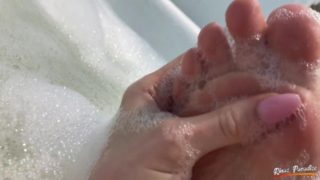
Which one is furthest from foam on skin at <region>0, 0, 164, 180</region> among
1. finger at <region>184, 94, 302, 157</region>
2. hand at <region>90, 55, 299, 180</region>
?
finger at <region>184, 94, 302, 157</region>

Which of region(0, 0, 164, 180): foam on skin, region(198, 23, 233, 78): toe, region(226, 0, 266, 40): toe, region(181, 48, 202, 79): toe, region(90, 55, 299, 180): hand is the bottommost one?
region(0, 0, 164, 180): foam on skin

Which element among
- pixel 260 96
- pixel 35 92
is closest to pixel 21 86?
pixel 35 92

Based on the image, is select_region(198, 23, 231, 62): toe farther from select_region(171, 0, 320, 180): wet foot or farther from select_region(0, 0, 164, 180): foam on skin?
select_region(0, 0, 164, 180): foam on skin

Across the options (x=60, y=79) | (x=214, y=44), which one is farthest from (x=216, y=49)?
(x=60, y=79)

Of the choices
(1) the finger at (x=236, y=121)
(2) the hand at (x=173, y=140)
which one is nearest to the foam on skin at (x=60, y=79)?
(2) the hand at (x=173, y=140)

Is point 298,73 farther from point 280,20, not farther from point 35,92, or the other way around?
point 35,92

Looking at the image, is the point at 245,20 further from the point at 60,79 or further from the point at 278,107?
the point at 60,79

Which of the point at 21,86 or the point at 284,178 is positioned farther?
the point at 21,86
